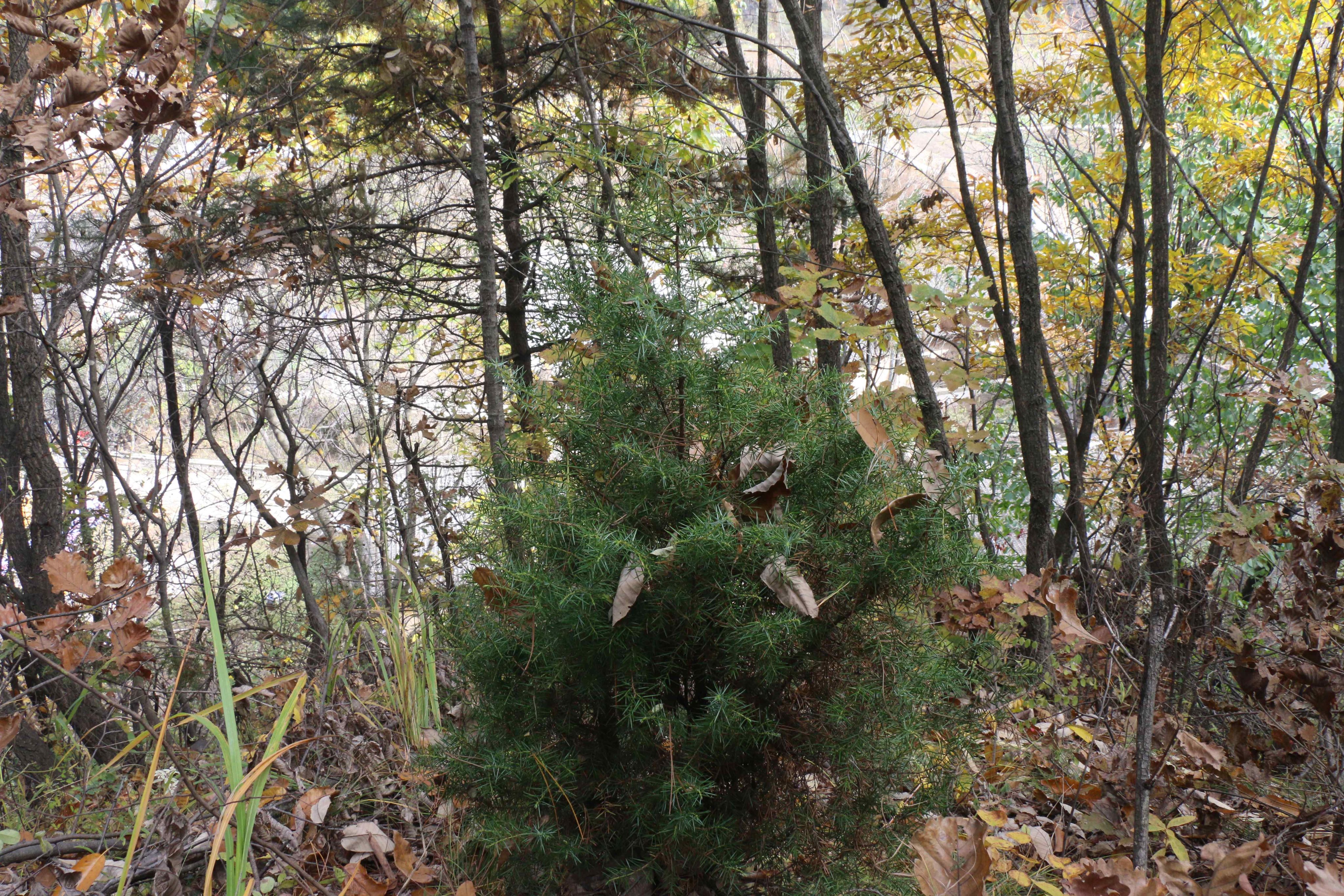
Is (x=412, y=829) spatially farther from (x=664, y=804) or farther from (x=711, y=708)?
(x=711, y=708)

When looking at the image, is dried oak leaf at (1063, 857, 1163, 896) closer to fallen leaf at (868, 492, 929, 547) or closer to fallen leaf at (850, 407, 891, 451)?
fallen leaf at (868, 492, 929, 547)

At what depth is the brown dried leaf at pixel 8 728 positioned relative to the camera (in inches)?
62.4

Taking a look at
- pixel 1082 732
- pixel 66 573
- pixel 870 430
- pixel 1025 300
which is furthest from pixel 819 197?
pixel 66 573

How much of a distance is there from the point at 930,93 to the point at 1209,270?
2.38m

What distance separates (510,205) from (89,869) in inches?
174

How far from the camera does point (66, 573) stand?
1725mm

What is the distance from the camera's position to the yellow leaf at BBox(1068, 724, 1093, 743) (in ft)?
6.84

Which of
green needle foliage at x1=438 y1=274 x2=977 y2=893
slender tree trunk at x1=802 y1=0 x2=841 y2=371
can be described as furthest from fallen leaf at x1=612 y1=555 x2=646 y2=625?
slender tree trunk at x1=802 y1=0 x2=841 y2=371

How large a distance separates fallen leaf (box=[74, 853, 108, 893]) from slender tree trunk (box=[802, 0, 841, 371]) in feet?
9.45

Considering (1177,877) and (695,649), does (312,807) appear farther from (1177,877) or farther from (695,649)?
(1177,877)

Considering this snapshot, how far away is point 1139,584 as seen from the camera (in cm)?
309

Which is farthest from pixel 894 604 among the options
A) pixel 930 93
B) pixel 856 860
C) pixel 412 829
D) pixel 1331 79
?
pixel 930 93

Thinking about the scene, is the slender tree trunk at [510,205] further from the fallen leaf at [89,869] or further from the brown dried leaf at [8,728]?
the fallen leaf at [89,869]

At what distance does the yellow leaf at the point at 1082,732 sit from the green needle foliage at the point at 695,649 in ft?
2.23
